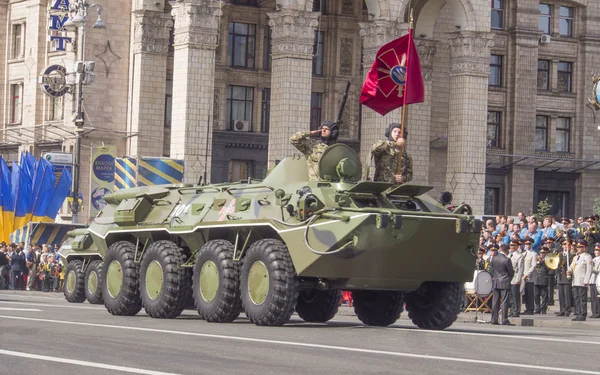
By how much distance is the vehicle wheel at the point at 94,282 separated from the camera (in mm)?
23438

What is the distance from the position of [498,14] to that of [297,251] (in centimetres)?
4467

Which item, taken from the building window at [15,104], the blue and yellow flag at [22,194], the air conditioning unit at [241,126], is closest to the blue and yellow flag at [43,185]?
the blue and yellow flag at [22,194]

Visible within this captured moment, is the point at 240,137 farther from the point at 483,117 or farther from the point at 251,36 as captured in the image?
the point at 483,117

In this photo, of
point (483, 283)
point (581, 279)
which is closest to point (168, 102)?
point (483, 283)

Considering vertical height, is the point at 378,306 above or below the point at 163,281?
below

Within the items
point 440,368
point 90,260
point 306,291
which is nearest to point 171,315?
point 306,291

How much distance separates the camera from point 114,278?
71.6ft

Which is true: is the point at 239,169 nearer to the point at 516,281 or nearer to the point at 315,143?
the point at 516,281

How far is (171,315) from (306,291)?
2.10m

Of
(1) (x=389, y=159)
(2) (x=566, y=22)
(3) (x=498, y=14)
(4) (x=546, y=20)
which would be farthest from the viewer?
(2) (x=566, y=22)

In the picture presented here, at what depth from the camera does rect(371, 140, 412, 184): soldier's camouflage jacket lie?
Answer: 1991cm

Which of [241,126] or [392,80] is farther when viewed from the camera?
[241,126]

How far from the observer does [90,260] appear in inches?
995

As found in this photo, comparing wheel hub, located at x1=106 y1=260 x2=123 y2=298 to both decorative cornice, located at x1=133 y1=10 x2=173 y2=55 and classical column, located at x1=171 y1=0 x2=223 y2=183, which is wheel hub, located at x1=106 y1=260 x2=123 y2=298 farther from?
decorative cornice, located at x1=133 y1=10 x2=173 y2=55
